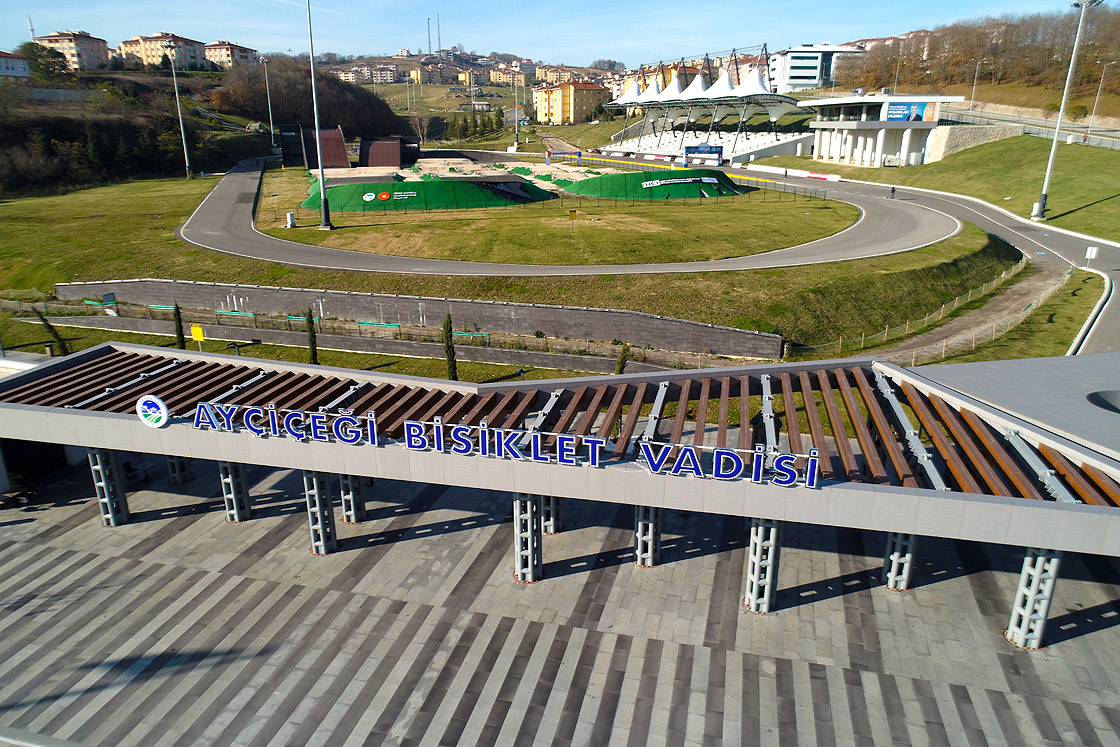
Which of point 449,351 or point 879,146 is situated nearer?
point 449,351

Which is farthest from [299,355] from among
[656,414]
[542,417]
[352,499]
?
[656,414]

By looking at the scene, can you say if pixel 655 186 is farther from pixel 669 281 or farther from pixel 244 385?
pixel 244 385

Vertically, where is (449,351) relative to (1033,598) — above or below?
above

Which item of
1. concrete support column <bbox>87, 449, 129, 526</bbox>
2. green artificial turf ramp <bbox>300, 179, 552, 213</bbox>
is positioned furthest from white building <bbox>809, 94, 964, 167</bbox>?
concrete support column <bbox>87, 449, 129, 526</bbox>

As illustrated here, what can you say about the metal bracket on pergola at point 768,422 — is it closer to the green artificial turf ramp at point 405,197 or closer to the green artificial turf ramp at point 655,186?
the green artificial turf ramp at point 405,197

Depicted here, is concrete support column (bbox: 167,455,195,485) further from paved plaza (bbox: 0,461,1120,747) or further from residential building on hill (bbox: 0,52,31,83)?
residential building on hill (bbox: 0,52,31,83)

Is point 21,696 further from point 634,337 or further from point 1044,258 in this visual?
point 1044,258

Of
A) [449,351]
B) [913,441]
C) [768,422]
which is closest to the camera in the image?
[913,441]

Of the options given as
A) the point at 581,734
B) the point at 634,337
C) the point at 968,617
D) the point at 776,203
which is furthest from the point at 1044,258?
the point at 581,734
